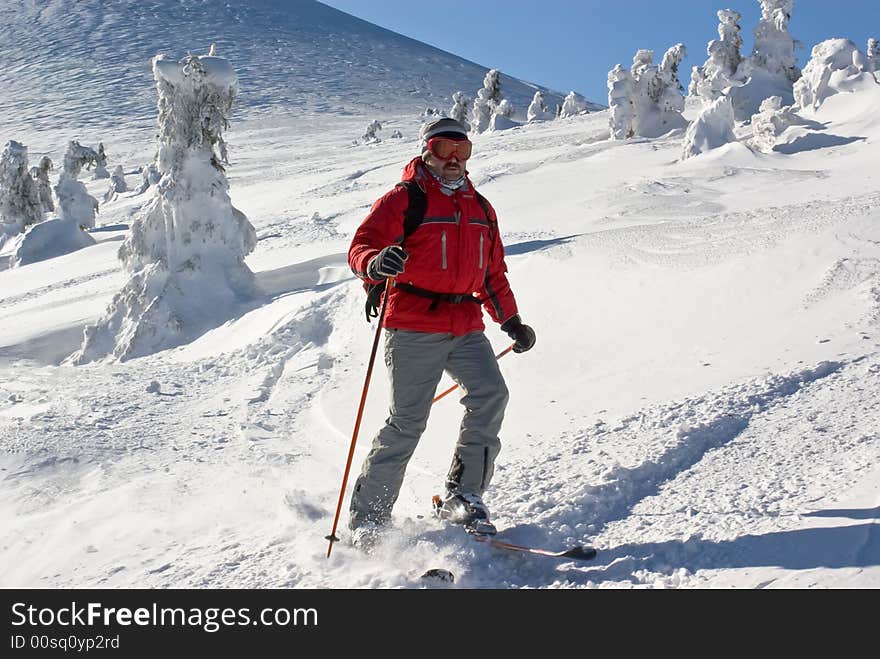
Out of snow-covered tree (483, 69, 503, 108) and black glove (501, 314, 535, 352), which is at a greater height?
snow-covered tree (483, 69, 503, 108)

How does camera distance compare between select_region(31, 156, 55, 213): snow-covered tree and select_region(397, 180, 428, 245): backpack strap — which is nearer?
select_region(397, 180, 428, 245): backpack strap

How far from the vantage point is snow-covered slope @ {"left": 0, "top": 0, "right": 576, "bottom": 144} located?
326 ft

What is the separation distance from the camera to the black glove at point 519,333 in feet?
12.6

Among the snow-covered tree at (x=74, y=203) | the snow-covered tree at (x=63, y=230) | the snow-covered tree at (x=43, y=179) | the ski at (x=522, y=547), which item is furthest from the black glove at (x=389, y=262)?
the snow-covered tree at (x=43, y=179)

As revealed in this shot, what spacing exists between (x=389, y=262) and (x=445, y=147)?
732 millimetres

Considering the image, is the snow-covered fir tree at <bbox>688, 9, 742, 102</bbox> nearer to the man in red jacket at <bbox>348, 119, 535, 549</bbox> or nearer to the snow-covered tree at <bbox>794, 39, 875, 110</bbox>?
the snow-covered tree at <bbox>794, 39, 875, 110</bbox>

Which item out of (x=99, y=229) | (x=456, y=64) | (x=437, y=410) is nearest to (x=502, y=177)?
(x=437, y=410)

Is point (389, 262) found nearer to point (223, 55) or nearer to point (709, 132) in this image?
point (709, 132)

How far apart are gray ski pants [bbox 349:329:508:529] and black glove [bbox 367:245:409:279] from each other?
0.47 meters

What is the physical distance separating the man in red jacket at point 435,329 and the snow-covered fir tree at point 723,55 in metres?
39.0

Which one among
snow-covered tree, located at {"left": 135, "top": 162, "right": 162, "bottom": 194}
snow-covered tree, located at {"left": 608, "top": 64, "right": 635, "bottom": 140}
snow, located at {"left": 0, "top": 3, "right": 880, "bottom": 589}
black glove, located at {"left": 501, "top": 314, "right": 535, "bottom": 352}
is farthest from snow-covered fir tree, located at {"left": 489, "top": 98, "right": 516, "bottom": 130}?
black glove, located at {"left": 501, "top": 314, "right": 535, "bottom": 352}

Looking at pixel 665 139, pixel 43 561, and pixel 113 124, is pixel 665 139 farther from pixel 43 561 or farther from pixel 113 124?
pixel 113 124

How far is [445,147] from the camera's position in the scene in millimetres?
3459

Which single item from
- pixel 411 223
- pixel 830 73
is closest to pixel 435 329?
pixel 411 223
